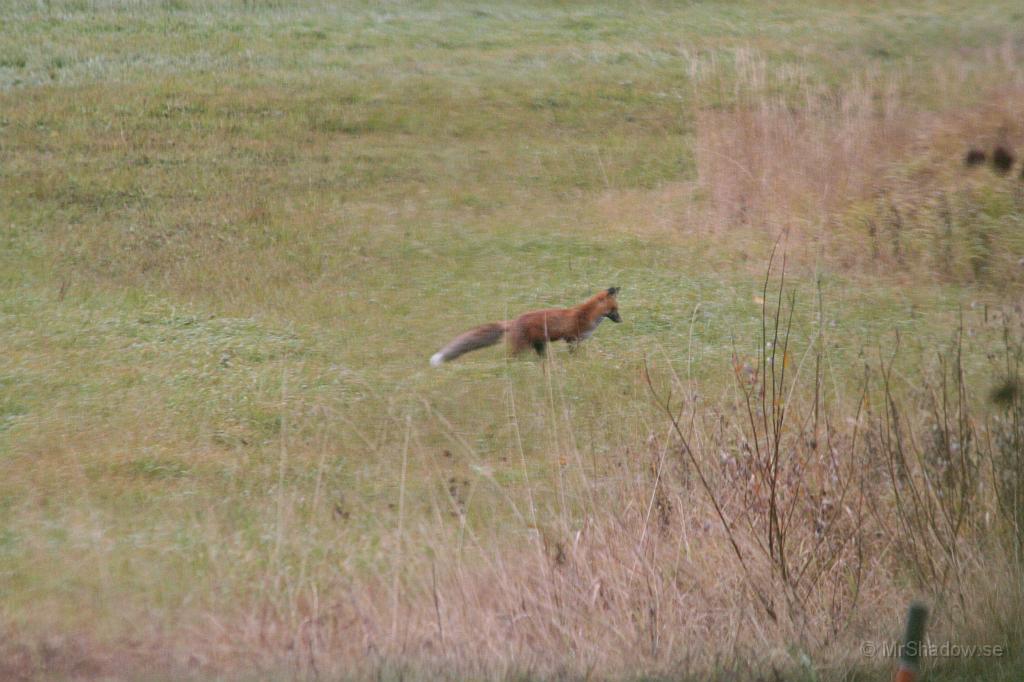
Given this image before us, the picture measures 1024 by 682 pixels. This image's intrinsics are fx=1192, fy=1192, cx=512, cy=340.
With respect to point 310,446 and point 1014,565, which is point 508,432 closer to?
point 310,446

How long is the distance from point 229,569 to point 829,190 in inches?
274

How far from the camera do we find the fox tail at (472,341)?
6.99 meters

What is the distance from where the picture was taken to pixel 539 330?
7.27 meters

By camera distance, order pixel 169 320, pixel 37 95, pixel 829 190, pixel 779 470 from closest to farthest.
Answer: pixel 779 470, pixel 169 320, pixel 829 190, pixel 37 95

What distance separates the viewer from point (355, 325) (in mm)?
8352

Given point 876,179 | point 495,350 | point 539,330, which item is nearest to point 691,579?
point 539,330

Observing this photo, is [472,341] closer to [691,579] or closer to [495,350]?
[495,350]

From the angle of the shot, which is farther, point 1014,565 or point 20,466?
point 20,466

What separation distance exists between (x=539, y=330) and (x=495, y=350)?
44 centimetres

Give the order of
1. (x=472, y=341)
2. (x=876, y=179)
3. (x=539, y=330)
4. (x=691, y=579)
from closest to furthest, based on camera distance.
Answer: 1. (x=691, y=579)
2. (x=472, y=341)
3. (x=539, y=330)
4. (x=876, y=179)

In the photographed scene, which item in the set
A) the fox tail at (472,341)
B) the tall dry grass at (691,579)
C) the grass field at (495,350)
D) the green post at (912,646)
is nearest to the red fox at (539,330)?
the fox tail at (472,341)

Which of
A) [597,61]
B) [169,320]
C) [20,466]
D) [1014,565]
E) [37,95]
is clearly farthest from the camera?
[597,61]

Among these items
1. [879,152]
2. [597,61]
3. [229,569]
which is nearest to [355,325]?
[229,569]

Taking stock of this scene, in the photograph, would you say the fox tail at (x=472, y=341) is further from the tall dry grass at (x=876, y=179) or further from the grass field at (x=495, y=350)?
the tall dry grass at (x=876, y=179)
